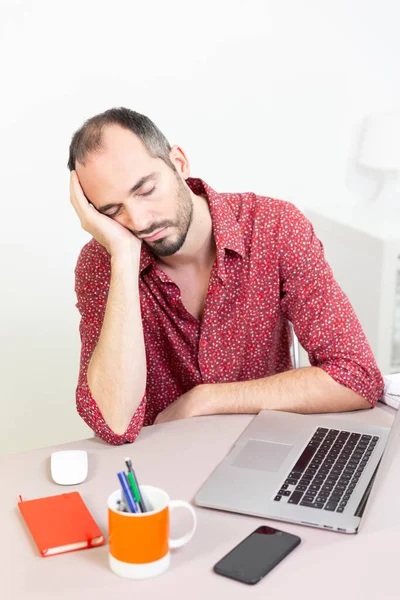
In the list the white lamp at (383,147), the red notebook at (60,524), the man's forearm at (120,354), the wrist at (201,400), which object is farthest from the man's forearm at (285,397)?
the white lamp at (383,147)

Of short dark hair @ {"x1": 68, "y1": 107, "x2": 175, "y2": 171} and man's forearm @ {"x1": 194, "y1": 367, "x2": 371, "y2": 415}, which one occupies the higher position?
short dark hair @ {"x1": 68, "y1": 107, "x2": 175, "y2": 171}

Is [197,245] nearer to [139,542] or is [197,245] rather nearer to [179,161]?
[179,161]

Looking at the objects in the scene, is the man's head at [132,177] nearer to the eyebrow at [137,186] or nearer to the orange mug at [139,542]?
the eyebrow at [137,186]

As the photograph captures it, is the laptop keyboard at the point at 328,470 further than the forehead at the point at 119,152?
No

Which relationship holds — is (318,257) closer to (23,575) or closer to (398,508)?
(398,508)

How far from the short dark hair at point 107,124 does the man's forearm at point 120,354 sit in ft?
0.78

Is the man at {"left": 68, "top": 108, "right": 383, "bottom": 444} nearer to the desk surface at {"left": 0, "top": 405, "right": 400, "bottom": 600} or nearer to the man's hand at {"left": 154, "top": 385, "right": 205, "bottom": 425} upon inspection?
the man's hand at {"left": 154, "top": 385, "right": 205, "bottom": 425}

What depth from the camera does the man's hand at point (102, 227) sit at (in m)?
1.58

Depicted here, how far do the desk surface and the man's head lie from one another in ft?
1.71

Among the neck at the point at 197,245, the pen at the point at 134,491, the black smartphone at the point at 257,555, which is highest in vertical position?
the neck at the point at 197,245

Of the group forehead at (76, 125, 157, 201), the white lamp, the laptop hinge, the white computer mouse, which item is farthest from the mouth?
the white lamp

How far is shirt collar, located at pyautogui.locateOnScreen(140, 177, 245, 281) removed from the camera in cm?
165

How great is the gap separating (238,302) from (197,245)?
0.15 metres

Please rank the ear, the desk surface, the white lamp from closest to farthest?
the desk surface
the ear
the white lamp
